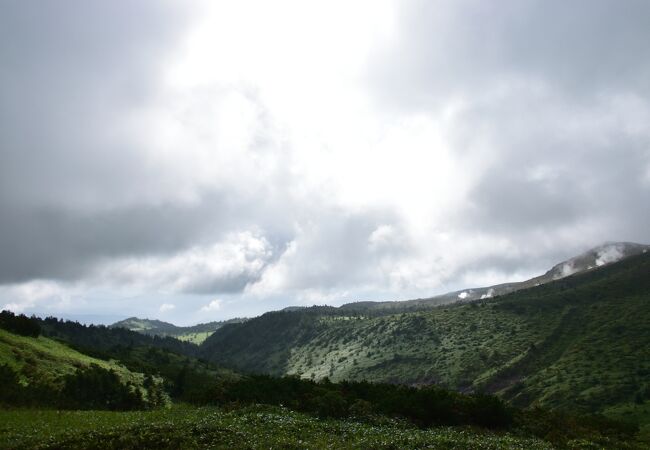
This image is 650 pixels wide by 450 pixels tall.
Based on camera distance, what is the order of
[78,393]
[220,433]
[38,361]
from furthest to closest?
[38,361] < [78,393] < [220,433]

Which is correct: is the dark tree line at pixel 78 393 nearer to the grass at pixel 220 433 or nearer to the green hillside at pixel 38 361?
the green hillside at pixel 38 361

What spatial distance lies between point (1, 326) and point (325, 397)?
44.9m

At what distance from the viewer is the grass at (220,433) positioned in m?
24.4

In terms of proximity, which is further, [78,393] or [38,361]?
[38,361]

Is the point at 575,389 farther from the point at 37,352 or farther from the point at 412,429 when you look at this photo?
the point at 37,352

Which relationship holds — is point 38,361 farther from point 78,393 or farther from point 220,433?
point 220,433

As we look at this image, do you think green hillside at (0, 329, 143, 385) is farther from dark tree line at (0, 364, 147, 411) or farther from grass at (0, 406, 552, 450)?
grass at (0, 406, 552, 450)

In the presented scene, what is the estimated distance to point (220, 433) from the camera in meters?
27.0

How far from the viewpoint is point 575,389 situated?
5153 inches

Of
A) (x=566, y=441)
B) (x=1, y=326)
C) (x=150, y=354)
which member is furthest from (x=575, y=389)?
(x=1, y=326)

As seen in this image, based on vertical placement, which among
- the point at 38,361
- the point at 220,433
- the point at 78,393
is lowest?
the point at 220,433

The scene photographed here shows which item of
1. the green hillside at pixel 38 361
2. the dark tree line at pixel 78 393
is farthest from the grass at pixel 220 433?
the green hillside at pixel 38 361

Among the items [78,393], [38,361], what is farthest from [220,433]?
[38,361]

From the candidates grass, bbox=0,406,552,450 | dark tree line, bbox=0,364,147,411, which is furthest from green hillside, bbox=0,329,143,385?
grass, bbox=0,406,552,450
